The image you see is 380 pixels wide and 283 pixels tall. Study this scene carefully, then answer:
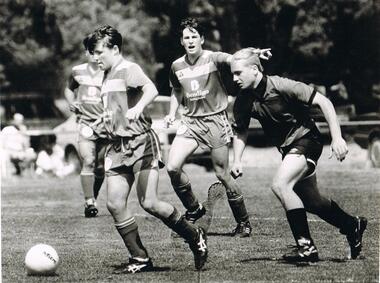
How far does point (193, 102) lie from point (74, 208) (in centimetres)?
424

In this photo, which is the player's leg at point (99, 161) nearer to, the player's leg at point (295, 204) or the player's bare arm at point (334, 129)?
the player's leg at point (295, 204)

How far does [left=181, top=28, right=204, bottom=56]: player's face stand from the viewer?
10.1 m

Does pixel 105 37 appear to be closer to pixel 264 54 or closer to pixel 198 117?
pixel 264 54

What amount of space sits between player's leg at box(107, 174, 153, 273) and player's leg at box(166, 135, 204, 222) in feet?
8.11

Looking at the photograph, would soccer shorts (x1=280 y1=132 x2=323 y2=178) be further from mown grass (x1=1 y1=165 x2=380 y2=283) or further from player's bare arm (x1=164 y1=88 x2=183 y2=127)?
player's bare arm (x1=164 y1=88 x2=183 y2=127)

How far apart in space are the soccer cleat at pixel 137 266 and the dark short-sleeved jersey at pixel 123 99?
0.98 m

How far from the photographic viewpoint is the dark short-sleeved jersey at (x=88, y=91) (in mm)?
13078

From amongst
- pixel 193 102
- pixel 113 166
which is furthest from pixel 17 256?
pixel 193 102

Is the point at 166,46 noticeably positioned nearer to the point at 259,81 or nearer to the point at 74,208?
the point at 74,208

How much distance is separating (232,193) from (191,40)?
1.64m

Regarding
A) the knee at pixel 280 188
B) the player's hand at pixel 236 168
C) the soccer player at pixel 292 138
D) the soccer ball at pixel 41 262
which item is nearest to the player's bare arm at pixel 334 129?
the soccer player at pixel 292 138

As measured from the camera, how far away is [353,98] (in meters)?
28.7

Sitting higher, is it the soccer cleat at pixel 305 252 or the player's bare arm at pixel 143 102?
the player's bare arm at pixel 143 102

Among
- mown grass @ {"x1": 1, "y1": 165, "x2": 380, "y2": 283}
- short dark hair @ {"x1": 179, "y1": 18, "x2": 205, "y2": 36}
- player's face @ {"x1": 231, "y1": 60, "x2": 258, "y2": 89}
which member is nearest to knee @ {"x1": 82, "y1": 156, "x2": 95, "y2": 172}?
mown grass @ {"x1": 1, "y1": 165, "x2": 380, "y2": 283}
